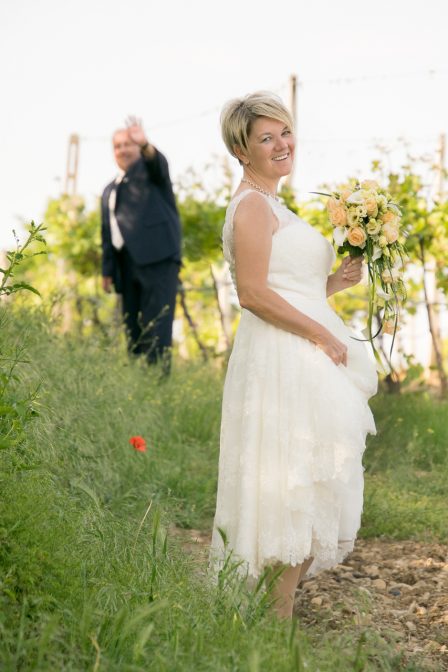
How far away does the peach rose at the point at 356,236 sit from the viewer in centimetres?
350

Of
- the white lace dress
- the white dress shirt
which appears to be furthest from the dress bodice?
the white dress shirt

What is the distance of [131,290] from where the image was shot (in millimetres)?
8039

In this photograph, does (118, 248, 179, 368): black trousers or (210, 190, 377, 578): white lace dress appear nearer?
(210, 190, 377, 578): white lace dress

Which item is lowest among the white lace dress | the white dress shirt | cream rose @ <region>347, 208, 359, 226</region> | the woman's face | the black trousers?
the white lace dress

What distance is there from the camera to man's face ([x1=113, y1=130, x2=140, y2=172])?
7.62 metres

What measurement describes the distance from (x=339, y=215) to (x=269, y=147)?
364 millimetres

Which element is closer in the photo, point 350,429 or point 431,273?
point 350,429

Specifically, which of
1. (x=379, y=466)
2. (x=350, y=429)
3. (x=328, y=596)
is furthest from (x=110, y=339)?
(x=350, y=429)

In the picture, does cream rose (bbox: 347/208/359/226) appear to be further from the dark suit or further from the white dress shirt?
the white dress shirt

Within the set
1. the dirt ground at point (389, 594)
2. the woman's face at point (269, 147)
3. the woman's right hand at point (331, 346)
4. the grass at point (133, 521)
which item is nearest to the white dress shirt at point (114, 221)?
the grass at point (133, 521)

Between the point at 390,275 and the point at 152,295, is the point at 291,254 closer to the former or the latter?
the point at 390,275

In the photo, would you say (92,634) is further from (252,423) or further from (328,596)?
(328,596)

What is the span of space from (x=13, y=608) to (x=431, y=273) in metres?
7.85

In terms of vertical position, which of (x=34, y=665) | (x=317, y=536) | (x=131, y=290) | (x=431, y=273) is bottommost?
(x=34, y=665)
